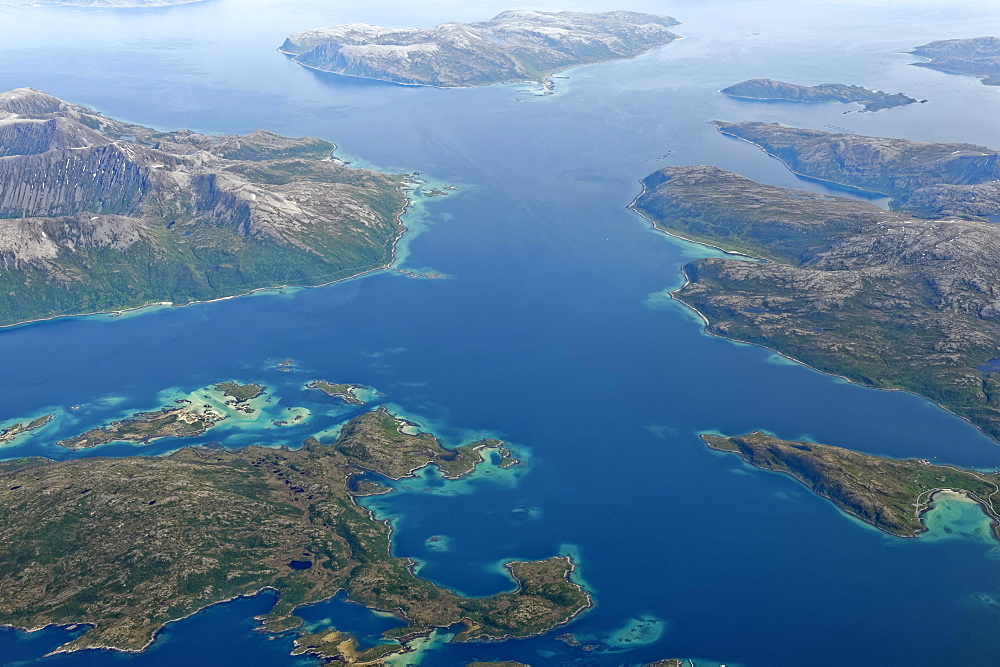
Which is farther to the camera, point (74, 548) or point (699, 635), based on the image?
point (74, 548)

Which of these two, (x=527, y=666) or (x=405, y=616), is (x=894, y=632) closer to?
(x=527, y=666)

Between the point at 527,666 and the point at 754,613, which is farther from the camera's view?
the point at 754,613

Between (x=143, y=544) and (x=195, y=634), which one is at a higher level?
(x=143, y=544)

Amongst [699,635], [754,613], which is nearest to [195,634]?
[699,635]

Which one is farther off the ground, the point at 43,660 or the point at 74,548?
the point at 74,548

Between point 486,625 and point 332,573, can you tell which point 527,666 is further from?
point 332,573

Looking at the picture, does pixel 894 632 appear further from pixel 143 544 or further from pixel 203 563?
pixel 143 544

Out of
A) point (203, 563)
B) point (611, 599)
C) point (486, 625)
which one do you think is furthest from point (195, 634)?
point (611, 599)

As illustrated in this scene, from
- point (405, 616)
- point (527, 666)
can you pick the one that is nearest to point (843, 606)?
point (527, 666)
